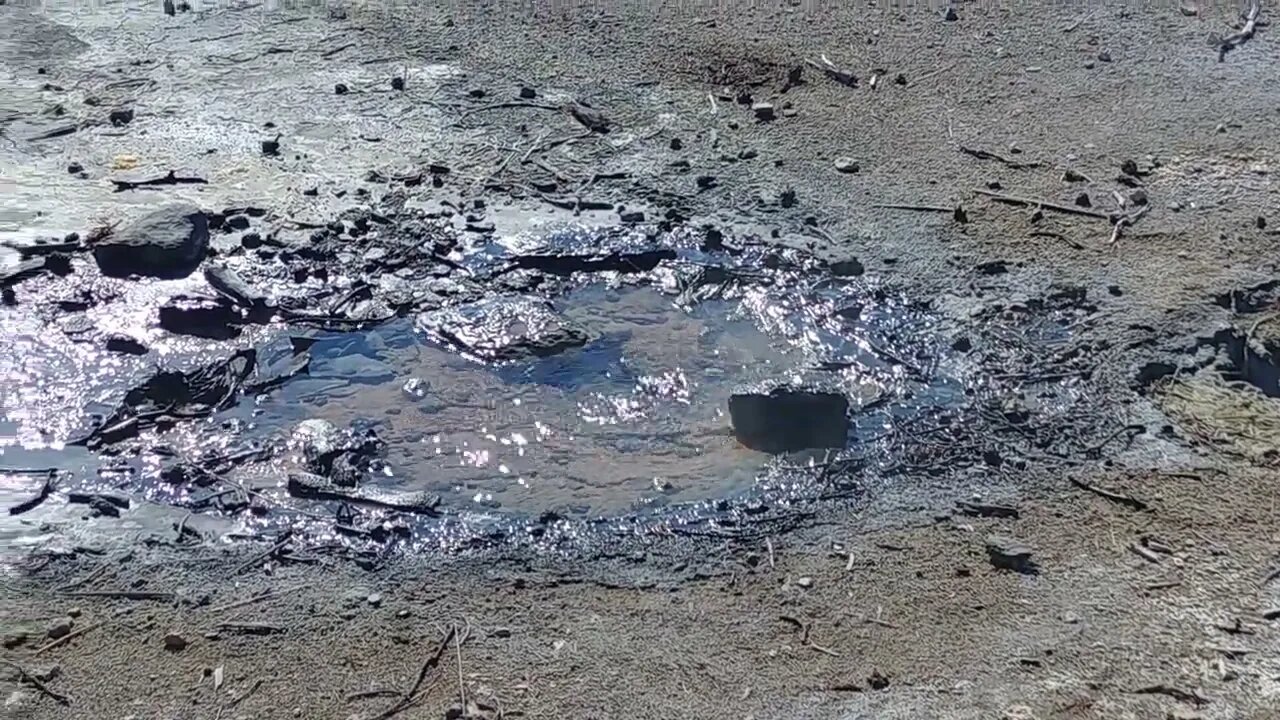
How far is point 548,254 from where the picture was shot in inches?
264

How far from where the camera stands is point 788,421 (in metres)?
5.60

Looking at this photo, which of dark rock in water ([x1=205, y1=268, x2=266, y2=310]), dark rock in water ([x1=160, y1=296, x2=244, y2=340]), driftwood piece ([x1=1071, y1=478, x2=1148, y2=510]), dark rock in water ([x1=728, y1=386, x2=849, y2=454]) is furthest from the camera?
dark rock in water ([x1=205, y1=268, x2=266, y2=310])

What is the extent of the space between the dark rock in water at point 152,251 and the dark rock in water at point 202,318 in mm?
297

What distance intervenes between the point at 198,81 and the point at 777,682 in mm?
5787

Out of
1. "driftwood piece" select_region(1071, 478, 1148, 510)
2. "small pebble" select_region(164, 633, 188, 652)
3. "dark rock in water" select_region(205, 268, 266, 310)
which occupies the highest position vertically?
"driftwood piece" select_region(1071, 478, 1148, 510)

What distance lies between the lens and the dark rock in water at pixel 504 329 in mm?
6102

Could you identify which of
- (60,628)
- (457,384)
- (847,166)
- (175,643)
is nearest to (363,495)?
(457,384)

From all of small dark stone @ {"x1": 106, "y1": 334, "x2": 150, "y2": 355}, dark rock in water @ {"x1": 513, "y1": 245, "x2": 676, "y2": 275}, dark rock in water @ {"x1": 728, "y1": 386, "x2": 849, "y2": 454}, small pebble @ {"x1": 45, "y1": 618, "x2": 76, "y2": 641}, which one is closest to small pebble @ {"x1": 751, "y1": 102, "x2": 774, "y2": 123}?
dark rock in water @ {"x1": 513, "y1": 245, "x2": 676, "y2": 275}

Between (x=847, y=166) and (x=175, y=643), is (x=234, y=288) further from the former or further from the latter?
(x=847, y=166)

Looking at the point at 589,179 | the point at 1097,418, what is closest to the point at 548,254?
the point at 589,179

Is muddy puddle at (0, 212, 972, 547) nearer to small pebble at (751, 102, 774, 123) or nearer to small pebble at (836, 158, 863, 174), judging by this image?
small pebble at (836, 158, 863, 174)

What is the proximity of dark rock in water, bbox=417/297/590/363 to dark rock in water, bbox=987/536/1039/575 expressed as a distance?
2134 millimetres

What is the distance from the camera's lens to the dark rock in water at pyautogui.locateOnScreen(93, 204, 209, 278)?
21.4 ft

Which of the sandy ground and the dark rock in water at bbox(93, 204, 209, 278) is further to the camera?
the dark rock in water at bbox(93, 204, 209, 278)
